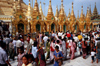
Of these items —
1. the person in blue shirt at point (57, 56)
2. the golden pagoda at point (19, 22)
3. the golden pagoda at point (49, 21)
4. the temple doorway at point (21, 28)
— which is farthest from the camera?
the golden pagoda at point (49, 21)

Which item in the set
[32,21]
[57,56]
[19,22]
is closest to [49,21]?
[32,21]

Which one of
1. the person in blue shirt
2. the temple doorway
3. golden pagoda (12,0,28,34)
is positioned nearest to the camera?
the person in blue shirt

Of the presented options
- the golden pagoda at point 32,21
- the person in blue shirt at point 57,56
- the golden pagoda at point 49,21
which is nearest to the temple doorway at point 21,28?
the golden pagoda at point 32,21

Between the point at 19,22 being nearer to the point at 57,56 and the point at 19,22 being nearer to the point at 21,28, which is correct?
the point at 21,28

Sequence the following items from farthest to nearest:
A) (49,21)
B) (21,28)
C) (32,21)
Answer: (49,21), (32,21), (21,28)

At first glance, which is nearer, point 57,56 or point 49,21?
point 57,56

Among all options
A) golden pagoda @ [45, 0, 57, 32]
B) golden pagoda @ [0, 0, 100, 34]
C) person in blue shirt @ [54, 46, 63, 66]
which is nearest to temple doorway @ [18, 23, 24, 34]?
golden pagoda @ [0, 0, 100, 34]

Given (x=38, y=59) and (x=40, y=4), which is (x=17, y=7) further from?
(x=38, y=59)

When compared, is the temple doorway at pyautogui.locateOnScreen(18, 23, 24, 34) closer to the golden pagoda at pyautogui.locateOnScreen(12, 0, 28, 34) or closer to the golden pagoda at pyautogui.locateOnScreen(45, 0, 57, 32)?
the golden pagoda at pyautogui.locateOnScreen(12, 0, 28, 34)

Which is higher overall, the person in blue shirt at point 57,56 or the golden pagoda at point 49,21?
the golden pagoda at point 49,21

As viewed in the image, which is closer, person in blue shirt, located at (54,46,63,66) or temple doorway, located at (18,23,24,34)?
person in blue shirt, located at (54,46,63,66)

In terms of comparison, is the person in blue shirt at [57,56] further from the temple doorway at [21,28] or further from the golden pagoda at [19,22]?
the temple doorway at [21,28]

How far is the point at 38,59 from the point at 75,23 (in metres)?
23.0

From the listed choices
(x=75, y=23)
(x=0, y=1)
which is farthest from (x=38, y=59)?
(x=0, y=1)
